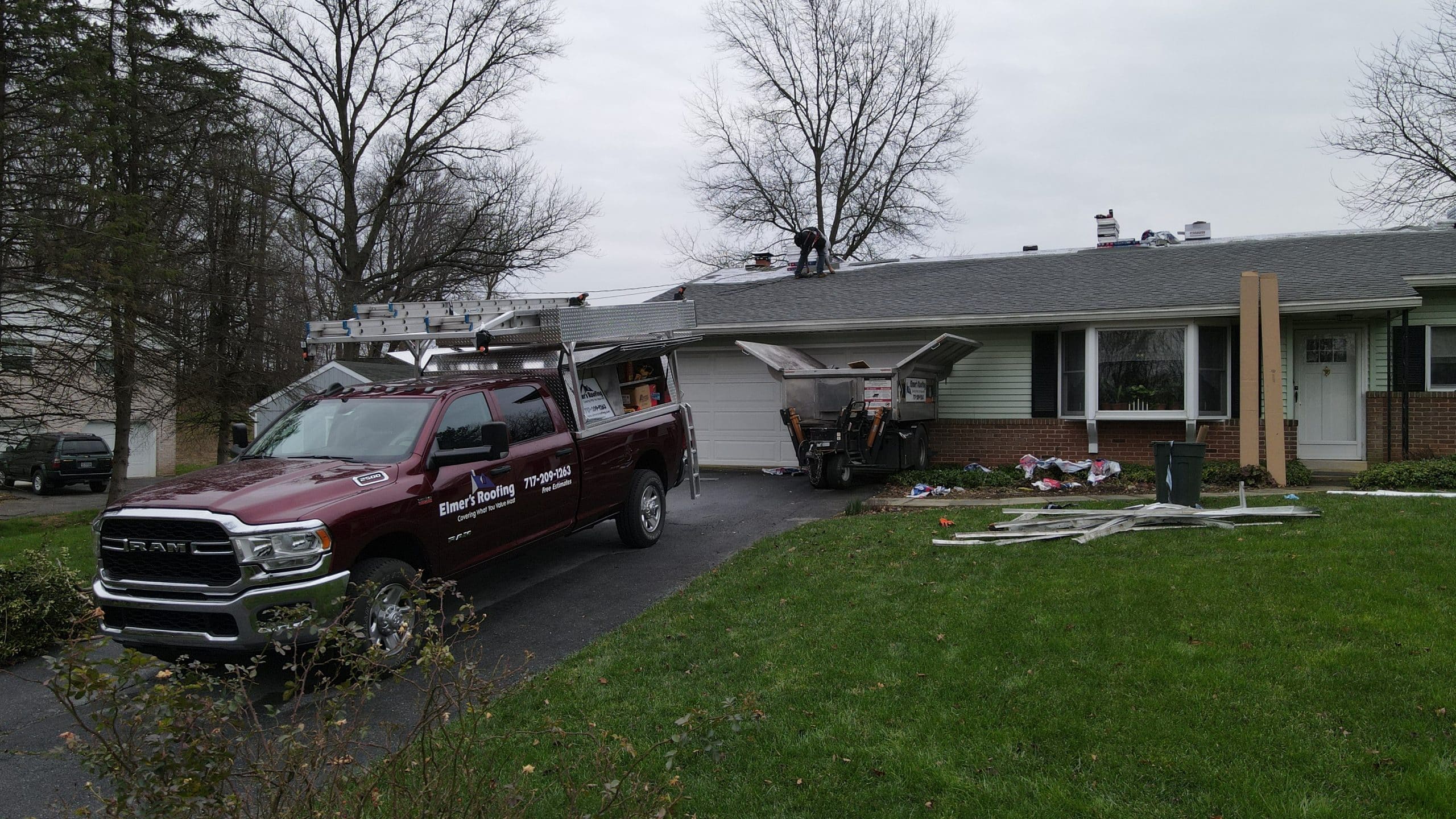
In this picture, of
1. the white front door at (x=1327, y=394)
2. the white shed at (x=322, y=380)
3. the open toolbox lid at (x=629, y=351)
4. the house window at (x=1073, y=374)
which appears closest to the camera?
the open toolbox lid at (x=629, y=351)

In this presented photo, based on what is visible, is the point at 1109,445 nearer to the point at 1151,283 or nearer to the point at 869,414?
the point at 1151,283

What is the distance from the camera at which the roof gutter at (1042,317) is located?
12.3 m

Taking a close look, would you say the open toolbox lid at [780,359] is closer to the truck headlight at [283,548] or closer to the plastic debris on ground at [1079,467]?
the plastic debris on ground at [1079,467]

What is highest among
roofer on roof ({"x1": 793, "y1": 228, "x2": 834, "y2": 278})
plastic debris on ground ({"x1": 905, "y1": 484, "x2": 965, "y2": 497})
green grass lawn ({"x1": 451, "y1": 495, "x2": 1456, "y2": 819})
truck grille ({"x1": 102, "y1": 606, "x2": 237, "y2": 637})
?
roofer on roof ({"x1": 793, "y1": 228, "x2": 834, "y2": 278})

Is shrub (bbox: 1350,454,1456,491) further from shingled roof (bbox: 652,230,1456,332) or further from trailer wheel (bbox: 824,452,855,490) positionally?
trailer wheel (bbox: 824,452,855,490)

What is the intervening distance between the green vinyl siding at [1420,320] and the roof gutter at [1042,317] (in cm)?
120

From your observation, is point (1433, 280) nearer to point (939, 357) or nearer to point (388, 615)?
point (939, 357)

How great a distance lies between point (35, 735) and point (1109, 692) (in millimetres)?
5788

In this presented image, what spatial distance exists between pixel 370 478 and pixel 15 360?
8.95 m

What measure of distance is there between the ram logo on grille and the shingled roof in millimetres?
8694

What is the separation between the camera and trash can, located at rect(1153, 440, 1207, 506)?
9.14 metres

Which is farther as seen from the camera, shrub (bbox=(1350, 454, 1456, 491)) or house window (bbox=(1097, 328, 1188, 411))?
house window (bbox=(1097, 328, 1188, 411))

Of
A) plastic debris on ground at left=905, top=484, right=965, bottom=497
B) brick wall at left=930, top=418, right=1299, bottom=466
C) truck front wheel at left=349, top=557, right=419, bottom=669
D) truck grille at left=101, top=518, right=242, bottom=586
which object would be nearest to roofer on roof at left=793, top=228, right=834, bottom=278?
brick wall at left=930, top=418, right=1299, bottom=466

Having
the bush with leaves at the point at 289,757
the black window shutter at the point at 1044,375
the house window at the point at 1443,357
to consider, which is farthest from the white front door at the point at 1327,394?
the bush with leaves at the point at 289,757
